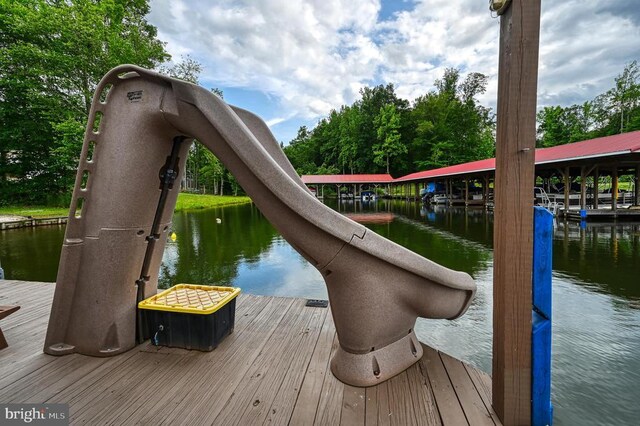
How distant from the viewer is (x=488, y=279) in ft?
19.2

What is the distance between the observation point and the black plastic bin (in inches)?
89.7

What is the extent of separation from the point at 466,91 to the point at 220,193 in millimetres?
40802

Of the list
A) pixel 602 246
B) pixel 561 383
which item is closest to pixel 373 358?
pixel 561 383

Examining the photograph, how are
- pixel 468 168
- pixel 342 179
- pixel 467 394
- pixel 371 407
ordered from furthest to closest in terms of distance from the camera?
1. pixel 342 179
2. pixel 468 168
3. pixel 467 394
4. pixel 371 407

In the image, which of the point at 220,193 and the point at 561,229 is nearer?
the point at 561,229

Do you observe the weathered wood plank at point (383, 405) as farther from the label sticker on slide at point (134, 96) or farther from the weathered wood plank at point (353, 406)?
the label sticker on slide at point (134, 96)

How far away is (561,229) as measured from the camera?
10.7m

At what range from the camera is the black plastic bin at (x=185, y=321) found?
89.7 inches

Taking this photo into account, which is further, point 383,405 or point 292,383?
point 292,383

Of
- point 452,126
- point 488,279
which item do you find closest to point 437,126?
point 452,126

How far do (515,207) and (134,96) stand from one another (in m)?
2.51

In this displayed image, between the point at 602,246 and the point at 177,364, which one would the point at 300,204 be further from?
the point at 602,246

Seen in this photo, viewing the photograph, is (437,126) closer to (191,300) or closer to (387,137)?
(387,137)

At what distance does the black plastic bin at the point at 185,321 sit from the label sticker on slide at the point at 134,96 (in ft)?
5.09
